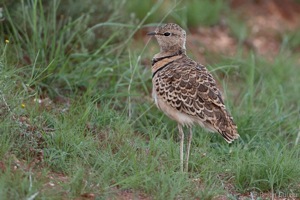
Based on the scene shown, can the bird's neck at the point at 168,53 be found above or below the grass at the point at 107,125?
above

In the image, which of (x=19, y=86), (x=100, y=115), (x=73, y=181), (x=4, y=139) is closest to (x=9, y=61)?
(x=19, y=86)

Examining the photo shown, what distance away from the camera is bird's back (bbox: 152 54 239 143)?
18.8 feet

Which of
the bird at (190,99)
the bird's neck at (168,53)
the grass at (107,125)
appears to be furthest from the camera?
the bird's neck at (168,53)

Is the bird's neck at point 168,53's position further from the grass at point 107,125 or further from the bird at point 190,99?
the grass at point 107,125

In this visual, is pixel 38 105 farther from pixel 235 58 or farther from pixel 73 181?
pixel 235 58

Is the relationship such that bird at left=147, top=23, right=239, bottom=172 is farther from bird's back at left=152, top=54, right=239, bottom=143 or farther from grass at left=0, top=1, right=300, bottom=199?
grass at left=0, top=1, right=300, bottom=199

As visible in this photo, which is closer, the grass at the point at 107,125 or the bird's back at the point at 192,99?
the grass at the point at 107,125

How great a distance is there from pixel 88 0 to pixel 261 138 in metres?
2.64

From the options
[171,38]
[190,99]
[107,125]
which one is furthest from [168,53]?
[107,125]

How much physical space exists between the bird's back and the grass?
279mm

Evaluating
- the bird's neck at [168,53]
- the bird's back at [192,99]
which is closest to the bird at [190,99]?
the bird's back at [192,99]

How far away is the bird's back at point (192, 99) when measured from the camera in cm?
572

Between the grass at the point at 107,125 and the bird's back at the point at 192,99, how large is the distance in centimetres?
28

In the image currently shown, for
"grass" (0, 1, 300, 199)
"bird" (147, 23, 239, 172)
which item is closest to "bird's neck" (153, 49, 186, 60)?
"bird" (147, 23, 239, 172)
